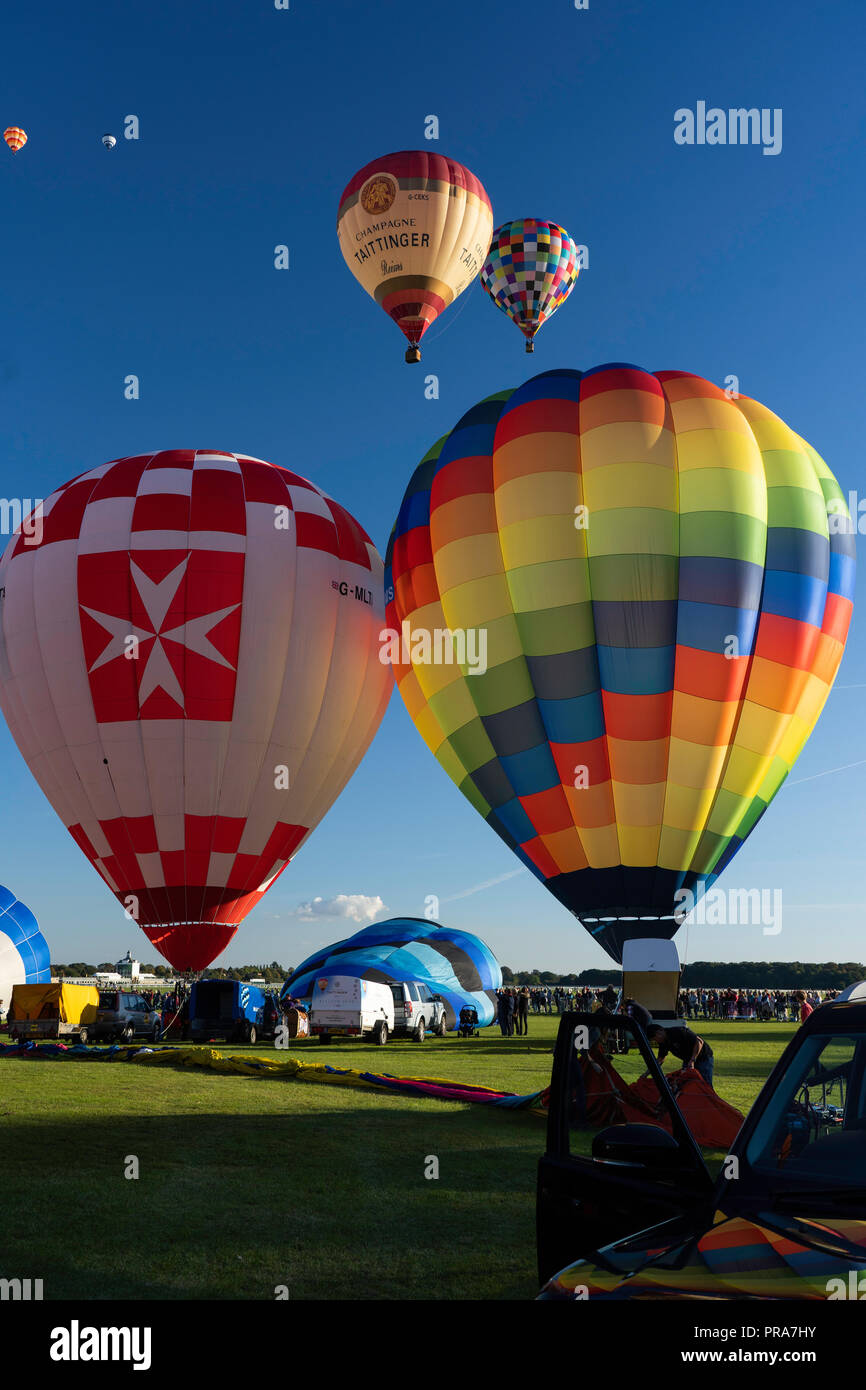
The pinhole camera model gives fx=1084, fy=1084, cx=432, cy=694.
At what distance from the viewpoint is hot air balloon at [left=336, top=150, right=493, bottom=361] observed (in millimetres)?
26719

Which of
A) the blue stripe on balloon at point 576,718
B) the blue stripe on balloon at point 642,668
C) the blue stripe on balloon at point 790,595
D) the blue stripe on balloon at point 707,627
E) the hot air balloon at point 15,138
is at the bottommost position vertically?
the blue stripe on balloon at point 576,718

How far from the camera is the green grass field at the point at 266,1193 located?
6.50 metres

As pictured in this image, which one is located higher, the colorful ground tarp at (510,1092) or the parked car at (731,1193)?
the parked car at (731,1193)

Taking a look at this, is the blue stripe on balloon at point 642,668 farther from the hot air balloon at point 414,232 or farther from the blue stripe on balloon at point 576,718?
the hot air balloon at point 414,232

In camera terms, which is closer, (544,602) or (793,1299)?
(793,1299)

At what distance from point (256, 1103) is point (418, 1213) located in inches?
280

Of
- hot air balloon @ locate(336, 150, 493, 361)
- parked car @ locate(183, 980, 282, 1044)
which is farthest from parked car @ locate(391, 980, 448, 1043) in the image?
hot air balloon @ locate(336, 150, 493, 361)

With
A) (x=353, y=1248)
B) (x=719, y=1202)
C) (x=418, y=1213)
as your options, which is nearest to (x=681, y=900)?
(x=418, y=1213)

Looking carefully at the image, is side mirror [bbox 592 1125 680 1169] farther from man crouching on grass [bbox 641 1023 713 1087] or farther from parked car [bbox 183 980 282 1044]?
parked car [bbox 183 980 282 1044]

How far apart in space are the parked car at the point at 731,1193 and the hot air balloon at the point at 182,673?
20.9 meters

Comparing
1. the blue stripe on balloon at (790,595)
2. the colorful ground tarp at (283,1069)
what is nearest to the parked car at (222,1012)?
the colorful ground tarp at (283,1069)

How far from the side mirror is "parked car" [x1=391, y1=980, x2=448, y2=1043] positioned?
86.6 feet
